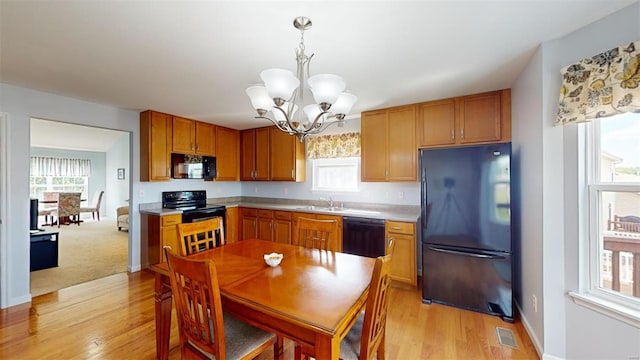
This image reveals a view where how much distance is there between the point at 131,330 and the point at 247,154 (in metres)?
3.24

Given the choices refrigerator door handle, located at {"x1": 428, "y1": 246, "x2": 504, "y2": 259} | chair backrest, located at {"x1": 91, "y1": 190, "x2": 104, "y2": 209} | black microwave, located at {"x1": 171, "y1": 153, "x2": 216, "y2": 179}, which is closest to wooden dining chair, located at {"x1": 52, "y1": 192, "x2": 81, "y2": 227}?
chair backrest, located at {"x1": 91, "y1": 190, "x2": 104, "y2": 209}

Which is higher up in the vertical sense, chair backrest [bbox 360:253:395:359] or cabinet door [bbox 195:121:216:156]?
cabinet door [bbox 195:121:216:156]

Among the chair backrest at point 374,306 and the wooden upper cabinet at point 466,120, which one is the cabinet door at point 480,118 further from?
the chair backrest at point 374,306

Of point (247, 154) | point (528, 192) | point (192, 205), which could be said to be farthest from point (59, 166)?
point (528, 192)

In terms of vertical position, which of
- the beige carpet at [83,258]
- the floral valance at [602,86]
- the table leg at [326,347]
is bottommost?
the beige carpet at [83,258]

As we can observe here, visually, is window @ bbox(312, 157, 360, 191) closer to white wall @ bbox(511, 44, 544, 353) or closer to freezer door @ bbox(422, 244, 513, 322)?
freezer door @ bbox(422, 244, 513, 322)

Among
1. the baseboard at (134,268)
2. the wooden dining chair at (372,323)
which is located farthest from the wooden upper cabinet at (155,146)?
the wooden dining chair at (372,323)

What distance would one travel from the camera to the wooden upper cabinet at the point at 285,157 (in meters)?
4.39

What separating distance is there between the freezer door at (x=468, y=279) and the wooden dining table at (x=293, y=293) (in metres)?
1.21

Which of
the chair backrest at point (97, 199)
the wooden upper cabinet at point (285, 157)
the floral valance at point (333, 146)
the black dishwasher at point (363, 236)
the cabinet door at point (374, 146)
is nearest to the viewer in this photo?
the black dishwasher at point (363, 236)

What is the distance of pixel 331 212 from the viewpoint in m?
3.58

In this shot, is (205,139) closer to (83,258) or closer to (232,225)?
(232,225)

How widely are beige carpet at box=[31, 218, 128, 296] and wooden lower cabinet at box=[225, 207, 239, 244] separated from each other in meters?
1.50

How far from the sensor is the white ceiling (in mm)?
1478
